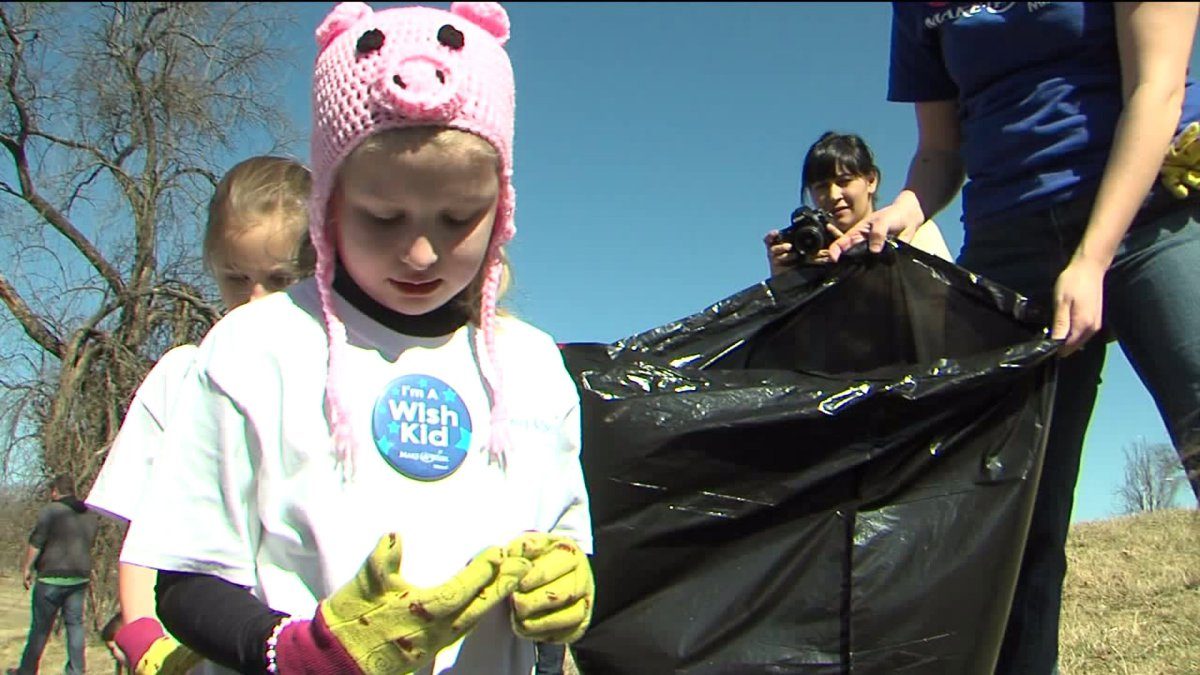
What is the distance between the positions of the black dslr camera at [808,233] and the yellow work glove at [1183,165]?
Result: 25.0 inches

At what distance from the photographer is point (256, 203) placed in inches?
81.1

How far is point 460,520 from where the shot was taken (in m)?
1.22

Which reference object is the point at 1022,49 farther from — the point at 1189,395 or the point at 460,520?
the point at 460,520

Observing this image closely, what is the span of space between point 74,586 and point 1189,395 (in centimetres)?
620

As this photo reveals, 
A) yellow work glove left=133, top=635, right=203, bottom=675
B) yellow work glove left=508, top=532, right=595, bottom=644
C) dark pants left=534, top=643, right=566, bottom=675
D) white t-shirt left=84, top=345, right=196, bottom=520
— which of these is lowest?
dark pants left=534, top=643, right=566, bottom=675

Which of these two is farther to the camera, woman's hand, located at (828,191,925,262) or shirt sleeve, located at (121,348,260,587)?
woman's hand, located at (828,191,925,262)

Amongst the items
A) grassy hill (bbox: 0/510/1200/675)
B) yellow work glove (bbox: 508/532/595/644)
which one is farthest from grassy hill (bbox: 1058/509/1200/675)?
yellow work glove (bbox: 508/532/595/644)

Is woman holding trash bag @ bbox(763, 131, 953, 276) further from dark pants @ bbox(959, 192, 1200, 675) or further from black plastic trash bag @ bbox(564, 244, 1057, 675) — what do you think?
black plastic trash bag @ bbox(564, 244, 1057, 675)

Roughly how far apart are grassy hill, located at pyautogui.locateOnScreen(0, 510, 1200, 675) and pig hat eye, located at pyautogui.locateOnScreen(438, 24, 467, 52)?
2.14 m

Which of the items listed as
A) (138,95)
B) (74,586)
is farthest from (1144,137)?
(138,95)

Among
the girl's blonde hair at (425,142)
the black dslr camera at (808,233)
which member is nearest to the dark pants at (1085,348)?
the black dslr camera at (808,233)

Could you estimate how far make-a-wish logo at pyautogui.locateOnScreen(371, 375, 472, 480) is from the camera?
1213 millimetres

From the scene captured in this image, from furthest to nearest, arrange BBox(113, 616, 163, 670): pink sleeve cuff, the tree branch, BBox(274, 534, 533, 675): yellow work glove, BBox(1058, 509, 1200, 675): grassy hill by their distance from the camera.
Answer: the tree branch < BBox(1058, 509, 1200, 675): grassy hill < BBox(113, 616, 163, 670): pink sleeve cuff < BBox(274, 534, 533, 675): yellow work glove

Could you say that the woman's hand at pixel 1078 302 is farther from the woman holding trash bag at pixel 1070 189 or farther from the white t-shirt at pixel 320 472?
the white t-shirt at pixel 320 472
